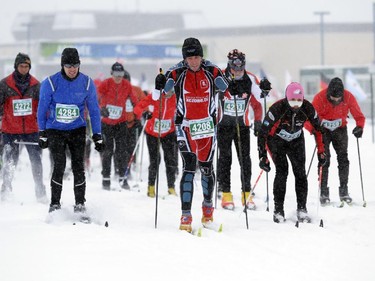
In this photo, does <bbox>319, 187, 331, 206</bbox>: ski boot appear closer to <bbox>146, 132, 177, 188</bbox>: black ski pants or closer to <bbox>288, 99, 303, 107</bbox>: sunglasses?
<bbox>146, 132, 177, 188</bbox>: black ski pants

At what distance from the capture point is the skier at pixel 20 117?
837cm

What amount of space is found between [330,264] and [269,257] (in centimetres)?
50

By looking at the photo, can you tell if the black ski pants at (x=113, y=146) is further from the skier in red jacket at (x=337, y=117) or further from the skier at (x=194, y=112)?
the skier at (x=194, y=112)

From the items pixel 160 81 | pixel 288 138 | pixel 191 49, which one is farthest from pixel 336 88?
pixel 160 81

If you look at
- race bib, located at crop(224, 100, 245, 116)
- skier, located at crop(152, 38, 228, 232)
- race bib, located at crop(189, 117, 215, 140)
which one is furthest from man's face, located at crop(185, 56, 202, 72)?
race bib, located at crop(224, 100, 245, 116)

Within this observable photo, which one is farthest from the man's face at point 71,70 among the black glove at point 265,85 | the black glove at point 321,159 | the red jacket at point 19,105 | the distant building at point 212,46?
the distant building at point 212,46

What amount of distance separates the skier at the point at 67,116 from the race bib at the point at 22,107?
5.76 ft

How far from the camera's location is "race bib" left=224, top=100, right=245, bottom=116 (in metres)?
8.36

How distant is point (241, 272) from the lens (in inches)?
191

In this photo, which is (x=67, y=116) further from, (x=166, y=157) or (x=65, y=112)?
(x=166, y=157)

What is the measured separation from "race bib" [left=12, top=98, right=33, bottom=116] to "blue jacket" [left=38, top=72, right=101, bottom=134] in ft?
5.75

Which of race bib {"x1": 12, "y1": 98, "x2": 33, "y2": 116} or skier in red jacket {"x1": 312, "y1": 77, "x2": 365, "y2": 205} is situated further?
skier in red jacket {"x1": 312, "y1": 77, "x2": 365, "y2": 205}

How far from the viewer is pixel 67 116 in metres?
6.68

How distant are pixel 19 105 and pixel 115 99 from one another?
2179 millimetres
